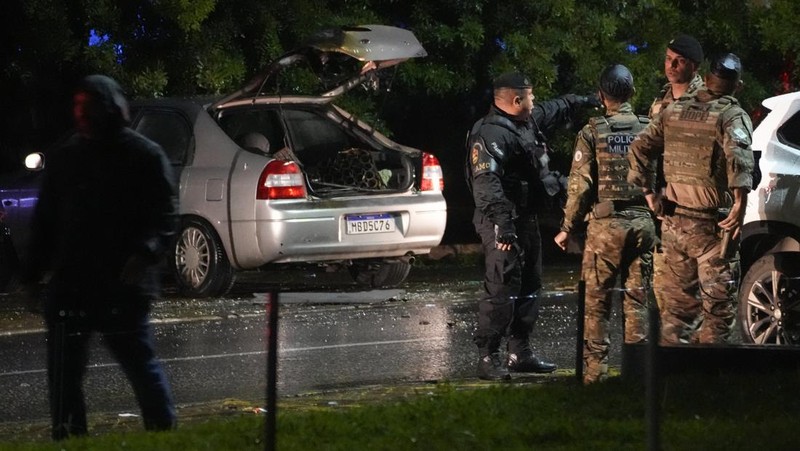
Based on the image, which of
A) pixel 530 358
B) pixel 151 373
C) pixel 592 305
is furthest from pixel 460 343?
pixel 151 373

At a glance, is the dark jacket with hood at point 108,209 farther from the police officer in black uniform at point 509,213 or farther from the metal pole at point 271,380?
the police officer in black uniform at point 509,213

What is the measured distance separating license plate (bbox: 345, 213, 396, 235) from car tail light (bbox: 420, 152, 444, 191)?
1.75 feet

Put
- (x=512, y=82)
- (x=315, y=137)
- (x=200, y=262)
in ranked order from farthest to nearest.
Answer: (x=315, y=137), (x=200, y=262), (x=512, y=82)

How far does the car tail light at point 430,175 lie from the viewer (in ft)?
47.0

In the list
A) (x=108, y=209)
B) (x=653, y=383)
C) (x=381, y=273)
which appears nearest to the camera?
(x=653, y=383)

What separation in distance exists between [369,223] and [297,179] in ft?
2.39

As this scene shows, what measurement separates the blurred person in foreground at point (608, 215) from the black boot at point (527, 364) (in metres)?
0.59

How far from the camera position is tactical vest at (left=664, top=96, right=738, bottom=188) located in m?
8.82

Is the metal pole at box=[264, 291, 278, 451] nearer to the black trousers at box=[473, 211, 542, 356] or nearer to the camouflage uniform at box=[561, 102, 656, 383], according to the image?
the camouflage uniform at box=[561, 102, 656, 383]

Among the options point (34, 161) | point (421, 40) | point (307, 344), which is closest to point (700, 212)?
point (307, 344)

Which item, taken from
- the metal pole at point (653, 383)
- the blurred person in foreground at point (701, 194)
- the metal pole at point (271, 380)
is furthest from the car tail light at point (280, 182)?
the metal pole at point (653, 383)

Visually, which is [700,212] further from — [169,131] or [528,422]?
[169,131]

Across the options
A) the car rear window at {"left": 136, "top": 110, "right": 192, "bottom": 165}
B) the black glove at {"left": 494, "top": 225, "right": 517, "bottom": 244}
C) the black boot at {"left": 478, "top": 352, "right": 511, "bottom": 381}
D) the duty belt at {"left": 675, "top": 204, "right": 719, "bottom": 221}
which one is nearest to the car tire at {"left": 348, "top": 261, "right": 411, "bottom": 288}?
the car rear window at {"left": 136, "top": 110, "right": 192, "bottom": 165}

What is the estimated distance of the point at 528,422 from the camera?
24.8 ft
